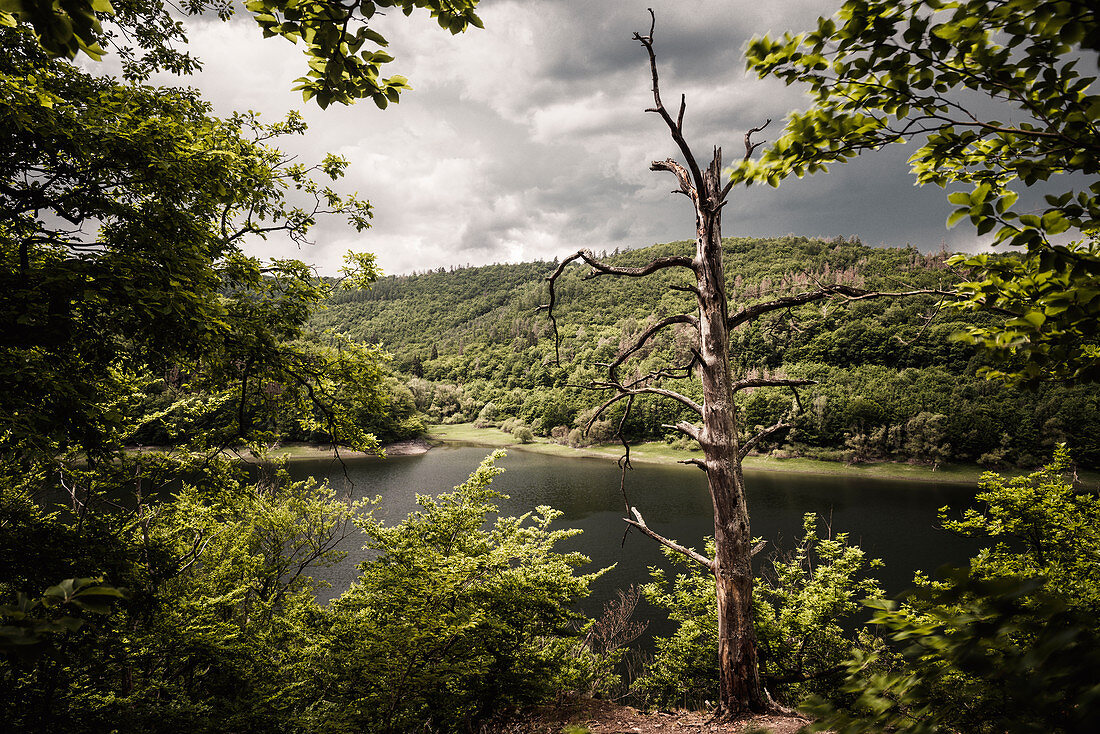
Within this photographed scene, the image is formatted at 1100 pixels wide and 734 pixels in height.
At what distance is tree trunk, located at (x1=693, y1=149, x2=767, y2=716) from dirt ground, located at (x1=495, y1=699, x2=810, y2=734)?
0.21 m

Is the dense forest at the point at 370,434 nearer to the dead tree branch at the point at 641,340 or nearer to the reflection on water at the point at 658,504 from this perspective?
the dead tree branch at the point at 641,340

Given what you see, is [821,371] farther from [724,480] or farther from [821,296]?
[821,296]

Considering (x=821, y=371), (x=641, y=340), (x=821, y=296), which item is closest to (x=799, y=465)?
(x=821, y=371)

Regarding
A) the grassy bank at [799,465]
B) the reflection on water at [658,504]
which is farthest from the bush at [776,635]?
the grassy bank at [799,465]

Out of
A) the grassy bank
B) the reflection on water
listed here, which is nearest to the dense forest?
the reflection on water

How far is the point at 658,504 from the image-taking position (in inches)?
1345

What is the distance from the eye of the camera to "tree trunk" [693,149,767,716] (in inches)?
186

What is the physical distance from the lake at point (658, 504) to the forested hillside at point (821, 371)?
756 centimetres

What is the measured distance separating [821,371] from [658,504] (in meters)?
49.5

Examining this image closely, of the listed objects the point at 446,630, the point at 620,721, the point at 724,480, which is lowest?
the point at 620,721

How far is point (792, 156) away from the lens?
2.74 m

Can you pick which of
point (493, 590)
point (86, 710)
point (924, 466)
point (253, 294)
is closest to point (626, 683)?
point (493, 590)

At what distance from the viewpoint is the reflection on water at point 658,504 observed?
22875 mm

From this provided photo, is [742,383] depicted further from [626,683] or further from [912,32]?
[626,683]
